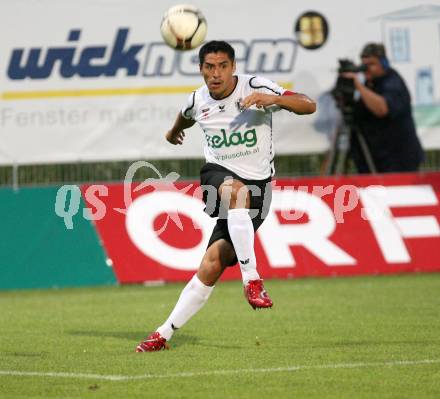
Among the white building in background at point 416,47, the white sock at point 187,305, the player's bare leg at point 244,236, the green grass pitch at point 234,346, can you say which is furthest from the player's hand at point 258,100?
the white building in background at point 416,47

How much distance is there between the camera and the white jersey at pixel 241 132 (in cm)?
977

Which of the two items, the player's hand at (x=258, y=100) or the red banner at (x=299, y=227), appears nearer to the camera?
the player's hand at (x=258, y=100)

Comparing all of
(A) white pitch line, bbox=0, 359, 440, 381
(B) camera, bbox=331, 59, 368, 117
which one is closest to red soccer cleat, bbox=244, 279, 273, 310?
(A) white pitch line, bbox=0, 359, 440, 381

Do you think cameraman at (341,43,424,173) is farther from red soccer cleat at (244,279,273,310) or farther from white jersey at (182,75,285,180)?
red soccer cleat at (244,279,273,310)

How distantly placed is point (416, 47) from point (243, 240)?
412 inches

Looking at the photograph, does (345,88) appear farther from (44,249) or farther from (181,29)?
(181,29)

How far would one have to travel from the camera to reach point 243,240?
9328mm

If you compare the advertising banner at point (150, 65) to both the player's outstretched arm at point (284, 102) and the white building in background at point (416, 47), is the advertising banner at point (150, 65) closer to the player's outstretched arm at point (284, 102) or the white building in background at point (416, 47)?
the white building in background at point (416, 47)

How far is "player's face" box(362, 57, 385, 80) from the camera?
9 centimetres

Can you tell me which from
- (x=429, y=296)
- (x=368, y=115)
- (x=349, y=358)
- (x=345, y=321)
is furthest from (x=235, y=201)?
(x=368, y=115)

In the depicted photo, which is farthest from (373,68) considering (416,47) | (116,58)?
(116,58)

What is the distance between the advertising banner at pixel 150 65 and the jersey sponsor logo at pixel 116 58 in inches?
0.6

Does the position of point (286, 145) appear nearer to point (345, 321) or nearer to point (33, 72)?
point (33, 72)

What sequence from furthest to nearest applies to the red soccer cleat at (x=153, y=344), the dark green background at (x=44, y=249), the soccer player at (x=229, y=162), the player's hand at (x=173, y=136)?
the dark green background at (x=44, y=249) → the player's hand at (x=173, y=136) → the red soccer cleat at (x=153, y=344) → the soccer player at (x=229, y=162)
